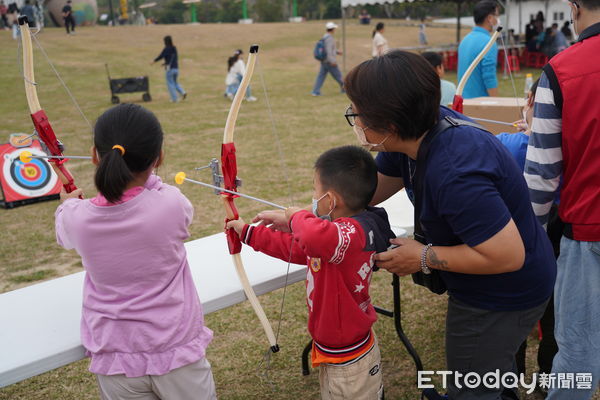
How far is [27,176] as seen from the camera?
591 centimetres

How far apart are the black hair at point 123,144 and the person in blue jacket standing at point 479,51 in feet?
12.6

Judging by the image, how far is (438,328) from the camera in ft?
10.8

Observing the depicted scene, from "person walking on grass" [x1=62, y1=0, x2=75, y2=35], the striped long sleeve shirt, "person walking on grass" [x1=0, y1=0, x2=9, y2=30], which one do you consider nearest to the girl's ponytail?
the striped long sleeve shirt

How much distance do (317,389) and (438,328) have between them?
918mm

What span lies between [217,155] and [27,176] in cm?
271

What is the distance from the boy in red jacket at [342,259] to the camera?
1796mm

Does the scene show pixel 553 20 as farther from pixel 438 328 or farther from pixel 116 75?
pixel 438 328

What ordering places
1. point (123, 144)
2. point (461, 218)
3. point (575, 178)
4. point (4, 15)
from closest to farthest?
1. point (461, 218)
2. point (123, 144)
3. point (575, 178)
4. point (4, 15)

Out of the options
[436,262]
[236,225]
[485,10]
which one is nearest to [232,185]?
[236,225]

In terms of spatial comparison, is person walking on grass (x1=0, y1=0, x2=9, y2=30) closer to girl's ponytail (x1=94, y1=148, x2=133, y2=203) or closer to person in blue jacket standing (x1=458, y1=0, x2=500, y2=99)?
person in blue jacket standing (x1=458, y1=0, x2=500, y2=99)

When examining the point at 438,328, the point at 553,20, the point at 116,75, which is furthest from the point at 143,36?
the point at 438,328

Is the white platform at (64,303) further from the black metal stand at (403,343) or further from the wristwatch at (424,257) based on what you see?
the wristwatch at (424,257)

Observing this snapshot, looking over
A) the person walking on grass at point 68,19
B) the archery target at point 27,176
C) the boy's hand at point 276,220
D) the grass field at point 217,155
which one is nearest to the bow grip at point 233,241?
the boy's hand at point 276,220

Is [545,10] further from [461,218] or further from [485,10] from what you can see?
[461,218]
